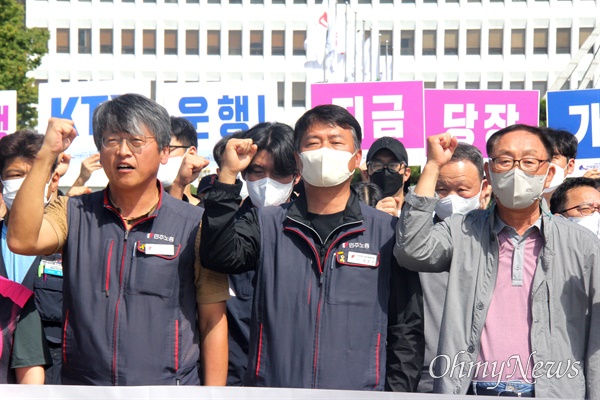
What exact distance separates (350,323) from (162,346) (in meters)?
0.77

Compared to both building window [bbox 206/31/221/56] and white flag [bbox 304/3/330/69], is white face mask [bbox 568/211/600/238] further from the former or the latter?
building window [bbox 206/31/221/56]

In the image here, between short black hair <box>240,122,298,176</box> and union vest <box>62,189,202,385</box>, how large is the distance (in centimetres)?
133

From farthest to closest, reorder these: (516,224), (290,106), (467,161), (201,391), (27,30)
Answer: (290,106) → (27,30) → (467,161) → (516,224) → (201,391)

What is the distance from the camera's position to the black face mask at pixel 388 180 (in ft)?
24.3

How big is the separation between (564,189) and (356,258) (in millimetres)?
2838

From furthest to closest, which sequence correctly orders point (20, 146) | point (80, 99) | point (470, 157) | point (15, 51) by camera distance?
point (15, 51), point (80, 99), point (470, 157), point (20, 146)

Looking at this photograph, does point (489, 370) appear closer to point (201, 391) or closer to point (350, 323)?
point (350, 323)

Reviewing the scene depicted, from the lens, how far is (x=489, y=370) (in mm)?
4664

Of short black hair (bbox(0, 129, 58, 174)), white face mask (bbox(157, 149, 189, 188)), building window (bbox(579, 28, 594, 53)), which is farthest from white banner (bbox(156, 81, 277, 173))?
building window (bbox(579, 28, 594, 53))

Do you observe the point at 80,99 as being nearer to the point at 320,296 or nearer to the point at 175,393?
the point at 320,296

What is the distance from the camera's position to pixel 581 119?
35.6ft

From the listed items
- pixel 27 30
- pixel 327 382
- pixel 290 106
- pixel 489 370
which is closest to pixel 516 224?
pixel 489 370

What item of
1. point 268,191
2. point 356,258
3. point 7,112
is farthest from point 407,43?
point 356,258

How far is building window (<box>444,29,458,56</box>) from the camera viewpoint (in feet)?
225
